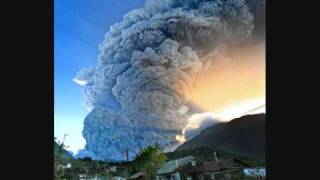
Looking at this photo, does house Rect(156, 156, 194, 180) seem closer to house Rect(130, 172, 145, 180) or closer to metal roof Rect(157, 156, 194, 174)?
metal roof Rect(157, 156, 194, 174)

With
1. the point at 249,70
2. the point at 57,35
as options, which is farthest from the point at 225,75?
the point at 57,35

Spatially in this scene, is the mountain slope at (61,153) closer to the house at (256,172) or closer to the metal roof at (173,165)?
the metal roof at (173,165)

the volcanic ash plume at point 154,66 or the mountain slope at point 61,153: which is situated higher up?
the volcanic ash plume at point 154,66

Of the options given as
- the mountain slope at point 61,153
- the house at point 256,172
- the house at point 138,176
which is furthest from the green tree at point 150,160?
the house at point 256,172

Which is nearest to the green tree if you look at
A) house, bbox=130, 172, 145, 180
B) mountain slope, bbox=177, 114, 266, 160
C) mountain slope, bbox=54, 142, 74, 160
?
house, bbox=130, 172, 145, 180

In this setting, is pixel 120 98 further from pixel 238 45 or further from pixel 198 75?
pixel 238 45

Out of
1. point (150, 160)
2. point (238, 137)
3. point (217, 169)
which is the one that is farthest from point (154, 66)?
point (217, 169)
